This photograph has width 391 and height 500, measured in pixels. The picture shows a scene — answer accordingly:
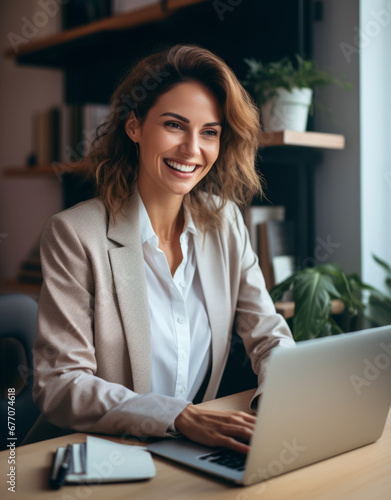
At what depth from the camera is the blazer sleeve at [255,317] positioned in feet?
4.83

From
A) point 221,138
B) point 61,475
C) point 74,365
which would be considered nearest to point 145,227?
point 221,138

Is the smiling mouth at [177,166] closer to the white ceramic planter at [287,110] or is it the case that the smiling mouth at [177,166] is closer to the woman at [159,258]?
the woman at [159,258]

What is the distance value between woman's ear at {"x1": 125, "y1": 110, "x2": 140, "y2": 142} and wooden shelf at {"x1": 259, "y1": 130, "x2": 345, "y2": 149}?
22.1 inches

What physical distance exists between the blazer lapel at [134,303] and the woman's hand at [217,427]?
30cm

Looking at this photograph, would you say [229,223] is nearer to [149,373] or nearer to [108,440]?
[149,373]

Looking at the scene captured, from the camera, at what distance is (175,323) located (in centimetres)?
150

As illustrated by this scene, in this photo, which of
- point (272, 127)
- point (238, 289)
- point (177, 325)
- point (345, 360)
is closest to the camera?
point (345, 360)

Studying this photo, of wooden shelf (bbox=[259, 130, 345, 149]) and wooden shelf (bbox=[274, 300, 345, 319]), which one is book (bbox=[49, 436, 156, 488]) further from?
wooden shelf (bbox=[259, 130, 345, 149])

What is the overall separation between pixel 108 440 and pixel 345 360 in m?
0.46

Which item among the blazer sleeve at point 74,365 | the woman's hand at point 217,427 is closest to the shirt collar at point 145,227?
the blazer sleeve at point 74,365

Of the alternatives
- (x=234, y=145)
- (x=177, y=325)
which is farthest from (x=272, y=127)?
(x=177, y=325)

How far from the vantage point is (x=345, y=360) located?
0.88 m

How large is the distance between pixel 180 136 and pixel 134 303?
0.47 metres

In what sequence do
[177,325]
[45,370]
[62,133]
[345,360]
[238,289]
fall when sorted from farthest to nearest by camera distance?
1. [62,133]
2. [238,289]
3. [177,325]
4. [45,370]
5. [345,360]
